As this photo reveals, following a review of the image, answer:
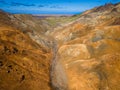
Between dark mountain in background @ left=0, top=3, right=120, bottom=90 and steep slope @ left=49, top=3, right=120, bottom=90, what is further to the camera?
steep slope @ left=49, top=3, right=120, bottom=90

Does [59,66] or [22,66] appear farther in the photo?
[59,66]

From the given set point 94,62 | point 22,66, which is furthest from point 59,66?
point 22,66

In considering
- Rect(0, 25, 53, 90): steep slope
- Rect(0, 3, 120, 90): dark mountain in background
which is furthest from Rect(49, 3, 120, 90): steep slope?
Rect(0, 25, 53, 90): steep slope

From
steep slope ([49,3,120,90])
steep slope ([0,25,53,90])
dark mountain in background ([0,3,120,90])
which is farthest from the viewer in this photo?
steep slope ([49,3,120,90])

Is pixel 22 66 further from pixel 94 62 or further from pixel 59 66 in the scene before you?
pixel 94 62

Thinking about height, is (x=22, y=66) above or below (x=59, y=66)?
above

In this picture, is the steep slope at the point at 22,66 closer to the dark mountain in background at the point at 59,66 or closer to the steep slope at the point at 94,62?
the dark mountain in background at the point at 59,66

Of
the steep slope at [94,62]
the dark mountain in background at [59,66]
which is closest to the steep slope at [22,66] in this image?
the dark mountain in background at [59,66]

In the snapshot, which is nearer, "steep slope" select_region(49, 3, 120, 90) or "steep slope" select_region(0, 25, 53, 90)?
"steep slope" select_region(0, 25, 53, 90)

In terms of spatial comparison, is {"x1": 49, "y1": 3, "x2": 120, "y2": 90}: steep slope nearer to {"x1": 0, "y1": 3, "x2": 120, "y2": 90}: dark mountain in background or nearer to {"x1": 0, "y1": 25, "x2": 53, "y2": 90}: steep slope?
{"x1": 0, "y1": 3, "x2": 120, "y2": 90}: dark mountain in background

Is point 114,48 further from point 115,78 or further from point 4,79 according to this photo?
point 4,79

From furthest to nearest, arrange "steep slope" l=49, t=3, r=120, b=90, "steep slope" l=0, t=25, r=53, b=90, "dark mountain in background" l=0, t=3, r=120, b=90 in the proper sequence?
"steep slope" l=49, t=3, r=120, b=90 → "dark mountain in background" l=0, t=3, r=120, b=90 → "steep slope" l=0, t=25, r=53, b=90
